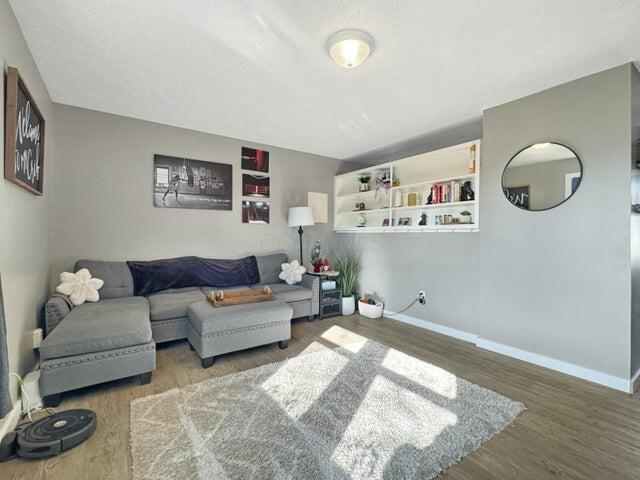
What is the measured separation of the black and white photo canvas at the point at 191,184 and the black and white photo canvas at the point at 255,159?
0.24 m

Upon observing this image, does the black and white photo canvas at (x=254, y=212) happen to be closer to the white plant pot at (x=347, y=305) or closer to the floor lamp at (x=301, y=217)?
the floor lamp at (x=301, y=217)

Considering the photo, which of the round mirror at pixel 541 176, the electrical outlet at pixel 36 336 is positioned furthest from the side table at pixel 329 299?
the electrical outlet at pixel 36 336

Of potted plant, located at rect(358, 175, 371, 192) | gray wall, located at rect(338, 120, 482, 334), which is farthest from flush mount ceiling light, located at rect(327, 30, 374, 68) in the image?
potted plant, located at rect(358, 175, 371, 192)

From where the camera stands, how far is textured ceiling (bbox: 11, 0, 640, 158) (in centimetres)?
168

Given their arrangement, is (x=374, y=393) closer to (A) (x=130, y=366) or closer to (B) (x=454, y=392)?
(B) (x=454, y=392)

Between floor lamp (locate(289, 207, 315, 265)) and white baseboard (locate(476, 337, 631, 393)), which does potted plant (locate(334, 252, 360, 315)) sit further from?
white baseboard (locate(476, 337, 631, 393))

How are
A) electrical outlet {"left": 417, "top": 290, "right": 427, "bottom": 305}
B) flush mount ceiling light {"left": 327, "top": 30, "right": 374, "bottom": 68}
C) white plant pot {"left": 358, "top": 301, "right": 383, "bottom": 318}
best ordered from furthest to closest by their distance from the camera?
1. white plant pot {"left": 358, "top": 301, "right": 383, "bottom": 318}
2. electrical outlet {"left": 417, "top": 290, "right": 427, "bottom": 305}
3. flush mount ceiling light {"left": 327, "top": 30, "right": 374, "bottom": 68}

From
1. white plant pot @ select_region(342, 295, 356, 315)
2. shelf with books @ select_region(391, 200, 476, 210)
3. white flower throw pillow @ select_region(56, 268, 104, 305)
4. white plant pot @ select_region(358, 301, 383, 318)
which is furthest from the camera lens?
white plant pot @ select_region(342, 295, 356, 315)

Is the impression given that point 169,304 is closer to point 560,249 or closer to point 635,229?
point 560,249

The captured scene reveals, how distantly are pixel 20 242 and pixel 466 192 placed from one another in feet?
12.6

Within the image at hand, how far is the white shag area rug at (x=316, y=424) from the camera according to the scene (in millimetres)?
1444

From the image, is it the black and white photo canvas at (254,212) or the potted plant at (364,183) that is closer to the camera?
the black and white photo canvas at (254,212)

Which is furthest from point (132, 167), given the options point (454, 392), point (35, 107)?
point (454, 392)

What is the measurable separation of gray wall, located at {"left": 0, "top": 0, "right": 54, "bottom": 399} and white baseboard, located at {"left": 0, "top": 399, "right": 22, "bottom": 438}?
86 mm
